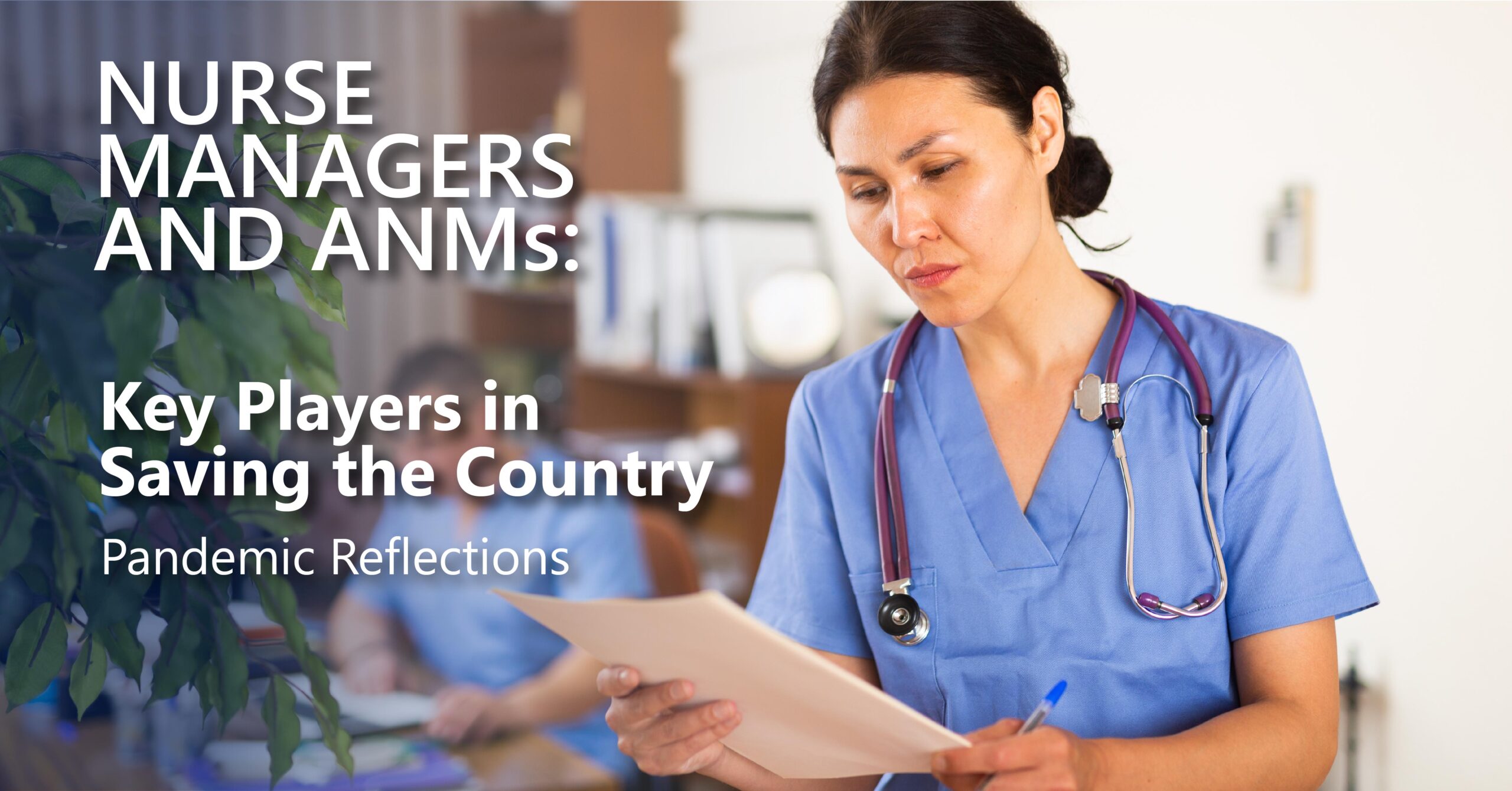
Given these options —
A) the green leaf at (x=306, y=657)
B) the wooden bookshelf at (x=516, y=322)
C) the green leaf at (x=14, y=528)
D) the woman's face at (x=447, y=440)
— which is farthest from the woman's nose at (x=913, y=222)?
the wooden bookshelf at (x=516, y=322)

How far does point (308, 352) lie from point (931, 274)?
0.48 metres

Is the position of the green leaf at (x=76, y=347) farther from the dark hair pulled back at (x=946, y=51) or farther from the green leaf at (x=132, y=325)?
the dark hair pulled back at (x=946, y=51)

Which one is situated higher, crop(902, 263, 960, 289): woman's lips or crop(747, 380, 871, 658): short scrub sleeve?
crop(902, 263, 960, 289): woman's lips

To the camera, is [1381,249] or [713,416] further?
[713,416]

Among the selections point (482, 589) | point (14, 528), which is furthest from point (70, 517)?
point (482, 589)

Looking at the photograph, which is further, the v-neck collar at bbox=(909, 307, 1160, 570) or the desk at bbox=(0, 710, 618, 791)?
the desk at bbox=(0, 710, 618, 791)

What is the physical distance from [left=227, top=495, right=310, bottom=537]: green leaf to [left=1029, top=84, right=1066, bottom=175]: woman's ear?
25.8 inches

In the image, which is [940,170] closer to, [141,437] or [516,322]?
[141,437]

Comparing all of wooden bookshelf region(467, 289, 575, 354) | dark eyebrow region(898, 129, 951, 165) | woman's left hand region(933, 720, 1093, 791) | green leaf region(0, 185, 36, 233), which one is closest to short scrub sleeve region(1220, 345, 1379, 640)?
woman's left hand region(933, 720, 1093, 791)

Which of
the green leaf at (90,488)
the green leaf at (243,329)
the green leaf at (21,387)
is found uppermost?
the green leaf at (243,329)

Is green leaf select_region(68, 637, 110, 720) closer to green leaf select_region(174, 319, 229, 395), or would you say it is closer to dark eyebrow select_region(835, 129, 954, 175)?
green leaf select_region(174, 319, 229, 395)

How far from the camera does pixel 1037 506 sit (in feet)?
3.52

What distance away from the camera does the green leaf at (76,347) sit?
0.69m

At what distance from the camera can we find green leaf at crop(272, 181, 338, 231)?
909 millimetres
